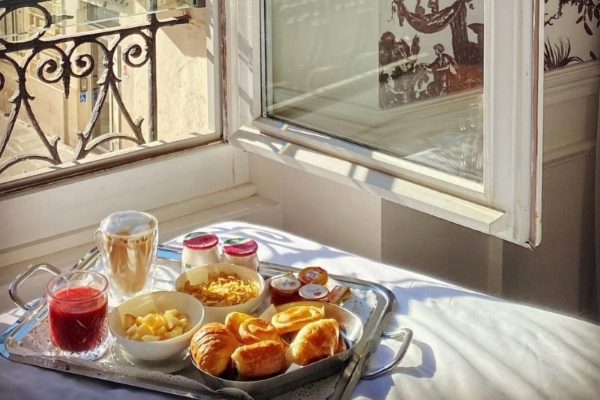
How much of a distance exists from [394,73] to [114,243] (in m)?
0.61

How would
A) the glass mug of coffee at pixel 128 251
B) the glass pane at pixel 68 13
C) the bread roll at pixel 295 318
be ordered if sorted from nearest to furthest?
the bread roll at pixel 295 318, the glass mug of coffee at pixel 128 251, the glass pane at pixel 68 13

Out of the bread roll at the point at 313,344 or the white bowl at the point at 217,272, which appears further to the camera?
the white bowl at the point at 217,272

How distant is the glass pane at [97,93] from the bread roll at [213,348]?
0.72 metres

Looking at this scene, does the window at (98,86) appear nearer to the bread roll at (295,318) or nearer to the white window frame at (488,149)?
the white window frame at (488,149)

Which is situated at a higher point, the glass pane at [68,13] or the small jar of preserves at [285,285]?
the glass pane at [68,13]

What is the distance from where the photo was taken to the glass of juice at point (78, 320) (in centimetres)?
114

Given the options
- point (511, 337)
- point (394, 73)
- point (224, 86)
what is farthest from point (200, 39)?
point (511, 337)

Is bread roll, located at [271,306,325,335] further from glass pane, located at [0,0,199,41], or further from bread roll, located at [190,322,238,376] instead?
glass pane, located at [0,0,199,41]

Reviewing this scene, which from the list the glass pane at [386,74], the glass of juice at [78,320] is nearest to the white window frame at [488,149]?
the glass pane at [386,74]

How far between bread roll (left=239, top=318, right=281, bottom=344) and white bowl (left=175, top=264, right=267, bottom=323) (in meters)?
0.07

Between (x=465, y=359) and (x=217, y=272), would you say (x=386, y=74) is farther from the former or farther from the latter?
(x=465, y=359)

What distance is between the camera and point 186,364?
1137 millimetres

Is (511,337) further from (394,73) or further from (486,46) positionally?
(394,73)

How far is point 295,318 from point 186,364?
16 centimetres
